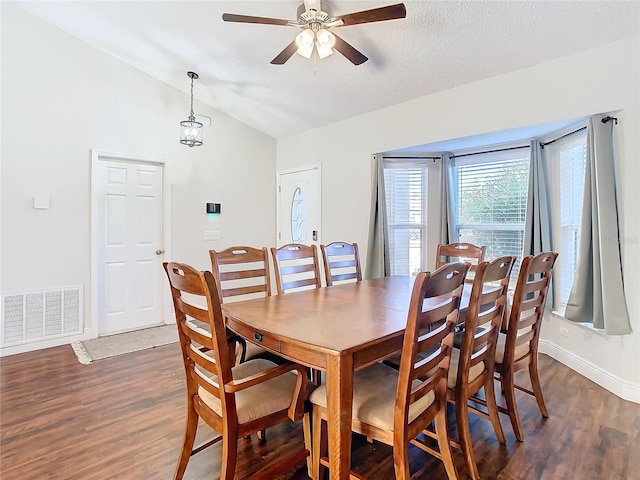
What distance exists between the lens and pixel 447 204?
4020 mm

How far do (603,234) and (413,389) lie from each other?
2.14 meters

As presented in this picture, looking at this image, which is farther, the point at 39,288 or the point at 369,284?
the point at 39,288

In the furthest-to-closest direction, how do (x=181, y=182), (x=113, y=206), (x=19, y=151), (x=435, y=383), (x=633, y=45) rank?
(x=181, y=182) < (x=113, y=206) < (x=19, y=151) < (x=633, y=45) < (x=435, y=383)

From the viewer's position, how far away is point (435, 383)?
155 cm

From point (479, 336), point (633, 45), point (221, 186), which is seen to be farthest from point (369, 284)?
point (221, 186)

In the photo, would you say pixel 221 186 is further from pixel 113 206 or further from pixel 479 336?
pixel 479 336

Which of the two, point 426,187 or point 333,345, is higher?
point 426,187

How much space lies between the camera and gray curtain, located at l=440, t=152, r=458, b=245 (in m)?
4.01

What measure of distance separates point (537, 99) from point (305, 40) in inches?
77.6

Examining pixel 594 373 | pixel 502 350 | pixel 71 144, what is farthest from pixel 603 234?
pixel 71 144

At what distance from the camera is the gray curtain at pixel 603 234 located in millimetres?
2576

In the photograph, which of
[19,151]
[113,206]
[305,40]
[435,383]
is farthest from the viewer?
[113,206]

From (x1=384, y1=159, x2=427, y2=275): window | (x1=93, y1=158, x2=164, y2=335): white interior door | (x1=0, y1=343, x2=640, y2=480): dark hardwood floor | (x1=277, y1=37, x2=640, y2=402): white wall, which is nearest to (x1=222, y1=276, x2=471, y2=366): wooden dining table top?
(x1=0, y1=343, x2=640, y2=480): dark hardwood floor

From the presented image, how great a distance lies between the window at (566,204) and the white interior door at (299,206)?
263cm
